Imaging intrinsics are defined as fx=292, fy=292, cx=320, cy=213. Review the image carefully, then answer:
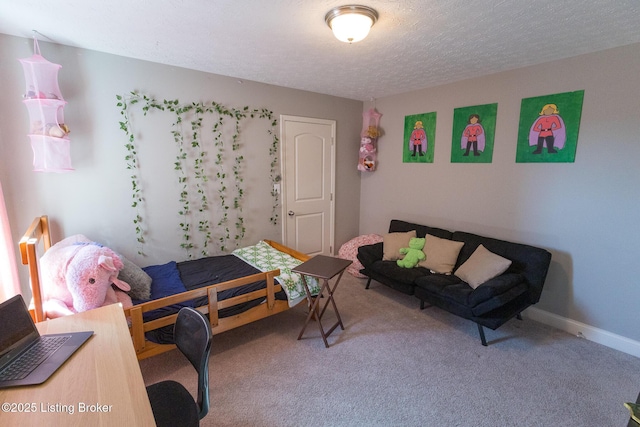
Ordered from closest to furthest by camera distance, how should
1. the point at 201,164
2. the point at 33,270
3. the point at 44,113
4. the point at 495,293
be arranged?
the point at 33,270 → the point at 44,113 → the point at 495,293 → the point at 201,164

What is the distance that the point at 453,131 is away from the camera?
11.3 ft

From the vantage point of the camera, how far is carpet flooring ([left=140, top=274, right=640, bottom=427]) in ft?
6.02

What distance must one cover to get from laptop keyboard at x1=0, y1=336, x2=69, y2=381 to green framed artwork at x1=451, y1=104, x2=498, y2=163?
12.1 feet

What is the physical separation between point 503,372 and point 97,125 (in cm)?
397

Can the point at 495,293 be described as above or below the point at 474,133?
below

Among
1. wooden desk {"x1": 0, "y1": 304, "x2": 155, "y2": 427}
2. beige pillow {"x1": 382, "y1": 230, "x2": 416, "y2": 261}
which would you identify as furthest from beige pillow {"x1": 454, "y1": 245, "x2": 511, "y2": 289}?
wooden desk {"x1": 0, "y1": 304, "x2": 155, "y2": 427}

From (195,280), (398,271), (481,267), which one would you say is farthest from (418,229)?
(195,280)

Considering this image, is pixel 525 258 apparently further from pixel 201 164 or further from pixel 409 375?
pixel 201 164

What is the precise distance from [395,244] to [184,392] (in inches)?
105

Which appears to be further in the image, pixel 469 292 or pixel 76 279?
pixel 469 292

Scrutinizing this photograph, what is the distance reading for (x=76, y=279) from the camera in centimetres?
192

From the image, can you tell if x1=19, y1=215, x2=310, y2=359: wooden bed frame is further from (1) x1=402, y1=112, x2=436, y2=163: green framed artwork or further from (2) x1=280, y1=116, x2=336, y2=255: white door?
(1) x1=402, y1=112, x2=436, y2=163: green framed artwork

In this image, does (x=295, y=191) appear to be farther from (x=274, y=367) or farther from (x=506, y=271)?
(x=506, y=271)

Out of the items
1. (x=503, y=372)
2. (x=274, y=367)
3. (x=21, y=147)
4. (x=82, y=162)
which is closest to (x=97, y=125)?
(x=82, y=162)
